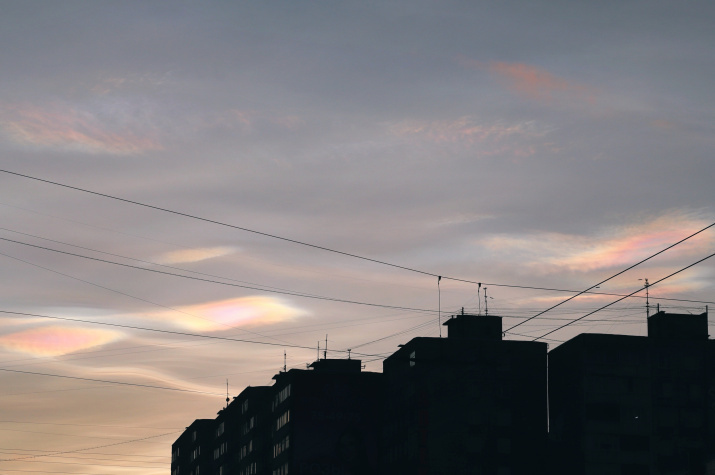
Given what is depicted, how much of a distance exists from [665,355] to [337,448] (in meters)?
54.4

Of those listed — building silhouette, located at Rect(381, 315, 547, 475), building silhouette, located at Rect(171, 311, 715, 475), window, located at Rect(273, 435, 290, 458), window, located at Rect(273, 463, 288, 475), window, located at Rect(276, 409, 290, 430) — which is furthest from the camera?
window, located at Rect(276, 409, 290, 430)

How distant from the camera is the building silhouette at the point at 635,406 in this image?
137 metres

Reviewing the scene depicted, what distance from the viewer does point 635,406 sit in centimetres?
13988

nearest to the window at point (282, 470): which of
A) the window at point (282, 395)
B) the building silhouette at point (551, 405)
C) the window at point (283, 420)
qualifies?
the building silhouette at point (551, 405)

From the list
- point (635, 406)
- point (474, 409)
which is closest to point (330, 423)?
point (474, 409)

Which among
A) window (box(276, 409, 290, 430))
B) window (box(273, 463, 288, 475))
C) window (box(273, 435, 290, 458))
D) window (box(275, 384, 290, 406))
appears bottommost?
window (box(273, 463, 288, 475))

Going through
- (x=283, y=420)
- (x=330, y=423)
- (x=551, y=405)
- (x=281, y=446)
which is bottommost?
(x=281, y=446)

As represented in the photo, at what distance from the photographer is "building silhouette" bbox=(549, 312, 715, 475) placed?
137 meters

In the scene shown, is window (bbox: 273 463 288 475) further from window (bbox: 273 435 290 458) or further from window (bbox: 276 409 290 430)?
window (bbox: 276 409 290 430)

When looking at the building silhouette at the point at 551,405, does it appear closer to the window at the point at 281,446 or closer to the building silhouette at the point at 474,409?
the building silhouette at the point at 474,409

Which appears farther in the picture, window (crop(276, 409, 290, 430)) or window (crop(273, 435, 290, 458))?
window (crop(276, 409, 290, 430))

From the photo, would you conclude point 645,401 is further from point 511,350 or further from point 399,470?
point 399,470

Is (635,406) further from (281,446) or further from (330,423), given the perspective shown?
(281,446)

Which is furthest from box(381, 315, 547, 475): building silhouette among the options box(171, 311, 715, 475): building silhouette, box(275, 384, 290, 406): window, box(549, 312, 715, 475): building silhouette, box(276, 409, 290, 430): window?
box(275, 384, 290, 406): window
